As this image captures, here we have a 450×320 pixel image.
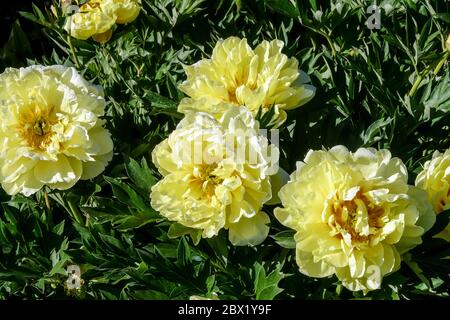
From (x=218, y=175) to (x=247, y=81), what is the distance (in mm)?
253

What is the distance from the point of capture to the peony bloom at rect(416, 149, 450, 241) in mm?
1207

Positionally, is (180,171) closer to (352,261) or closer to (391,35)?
(352,261)

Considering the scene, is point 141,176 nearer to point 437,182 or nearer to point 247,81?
point 247,81

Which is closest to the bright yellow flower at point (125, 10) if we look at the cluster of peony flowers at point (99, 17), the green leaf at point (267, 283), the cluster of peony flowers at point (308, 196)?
the cluster of peony flowers at point (99, 17)

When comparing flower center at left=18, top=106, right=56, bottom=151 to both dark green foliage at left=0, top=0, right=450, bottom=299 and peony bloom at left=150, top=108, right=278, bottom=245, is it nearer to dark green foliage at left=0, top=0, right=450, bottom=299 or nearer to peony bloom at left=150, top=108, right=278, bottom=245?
dark green foliage at left=0, top=0, right=450, bottom=299

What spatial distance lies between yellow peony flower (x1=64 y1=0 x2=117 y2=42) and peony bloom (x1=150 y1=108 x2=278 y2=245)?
0.56 m

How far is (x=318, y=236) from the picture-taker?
45.3 inches

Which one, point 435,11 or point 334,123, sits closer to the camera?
point 334,123

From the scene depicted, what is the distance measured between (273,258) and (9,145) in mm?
→ 519

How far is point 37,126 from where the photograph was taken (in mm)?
1385

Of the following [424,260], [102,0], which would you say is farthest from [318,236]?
[102,0]

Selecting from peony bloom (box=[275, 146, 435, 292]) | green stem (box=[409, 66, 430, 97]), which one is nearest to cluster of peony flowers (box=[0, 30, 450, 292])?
peony bloom (box=[275, 146, 435, 292])

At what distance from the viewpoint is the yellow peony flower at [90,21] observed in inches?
66.5

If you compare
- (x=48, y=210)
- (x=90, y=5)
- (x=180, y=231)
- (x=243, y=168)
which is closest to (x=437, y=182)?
(x=243, y=168)
